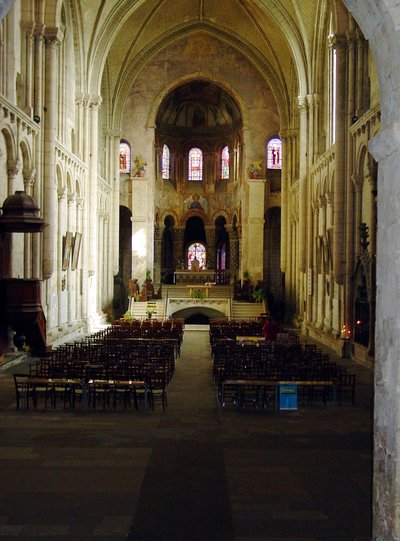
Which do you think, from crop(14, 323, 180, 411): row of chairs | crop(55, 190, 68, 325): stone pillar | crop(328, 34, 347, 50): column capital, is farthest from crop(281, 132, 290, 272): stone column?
crop(14, 323, 180, 411): row of chairs

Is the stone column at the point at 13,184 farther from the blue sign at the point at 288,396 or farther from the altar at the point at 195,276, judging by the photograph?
the altar at the point at 195,276

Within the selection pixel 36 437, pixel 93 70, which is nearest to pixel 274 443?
pixel 36 437

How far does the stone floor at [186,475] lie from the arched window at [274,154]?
111 ft

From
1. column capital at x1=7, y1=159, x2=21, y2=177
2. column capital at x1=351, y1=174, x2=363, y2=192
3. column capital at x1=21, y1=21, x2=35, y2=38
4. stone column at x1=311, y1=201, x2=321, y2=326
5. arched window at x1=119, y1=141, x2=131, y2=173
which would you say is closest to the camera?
column capital at x1=7, y1=159, x2=21, y2=177

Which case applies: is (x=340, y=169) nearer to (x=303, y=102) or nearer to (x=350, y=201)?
(x=350, y=201)

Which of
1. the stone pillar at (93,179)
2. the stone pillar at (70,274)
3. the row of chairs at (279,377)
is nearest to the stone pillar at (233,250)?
the stone pillar at (93,179)

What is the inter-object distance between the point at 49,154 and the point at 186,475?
57.2 feet

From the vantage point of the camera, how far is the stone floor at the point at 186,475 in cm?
682

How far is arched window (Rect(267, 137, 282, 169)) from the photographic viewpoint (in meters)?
45.2

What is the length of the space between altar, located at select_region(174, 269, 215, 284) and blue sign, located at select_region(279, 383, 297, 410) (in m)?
33.0

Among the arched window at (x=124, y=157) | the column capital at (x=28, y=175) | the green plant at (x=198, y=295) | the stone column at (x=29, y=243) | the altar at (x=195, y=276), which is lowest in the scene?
the green plant at (x=198, y=295)

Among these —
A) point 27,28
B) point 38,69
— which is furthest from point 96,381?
point 27,28

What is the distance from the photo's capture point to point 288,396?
42.7 ft

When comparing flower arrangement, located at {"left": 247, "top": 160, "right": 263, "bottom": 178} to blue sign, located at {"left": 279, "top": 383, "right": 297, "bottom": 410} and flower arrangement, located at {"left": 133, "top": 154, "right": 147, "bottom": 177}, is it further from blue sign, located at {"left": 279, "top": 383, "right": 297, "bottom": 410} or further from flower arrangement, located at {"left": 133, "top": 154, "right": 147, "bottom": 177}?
blue sign, located at {"left": 279, "top": 383, "right": 297, "bottom": 410}
